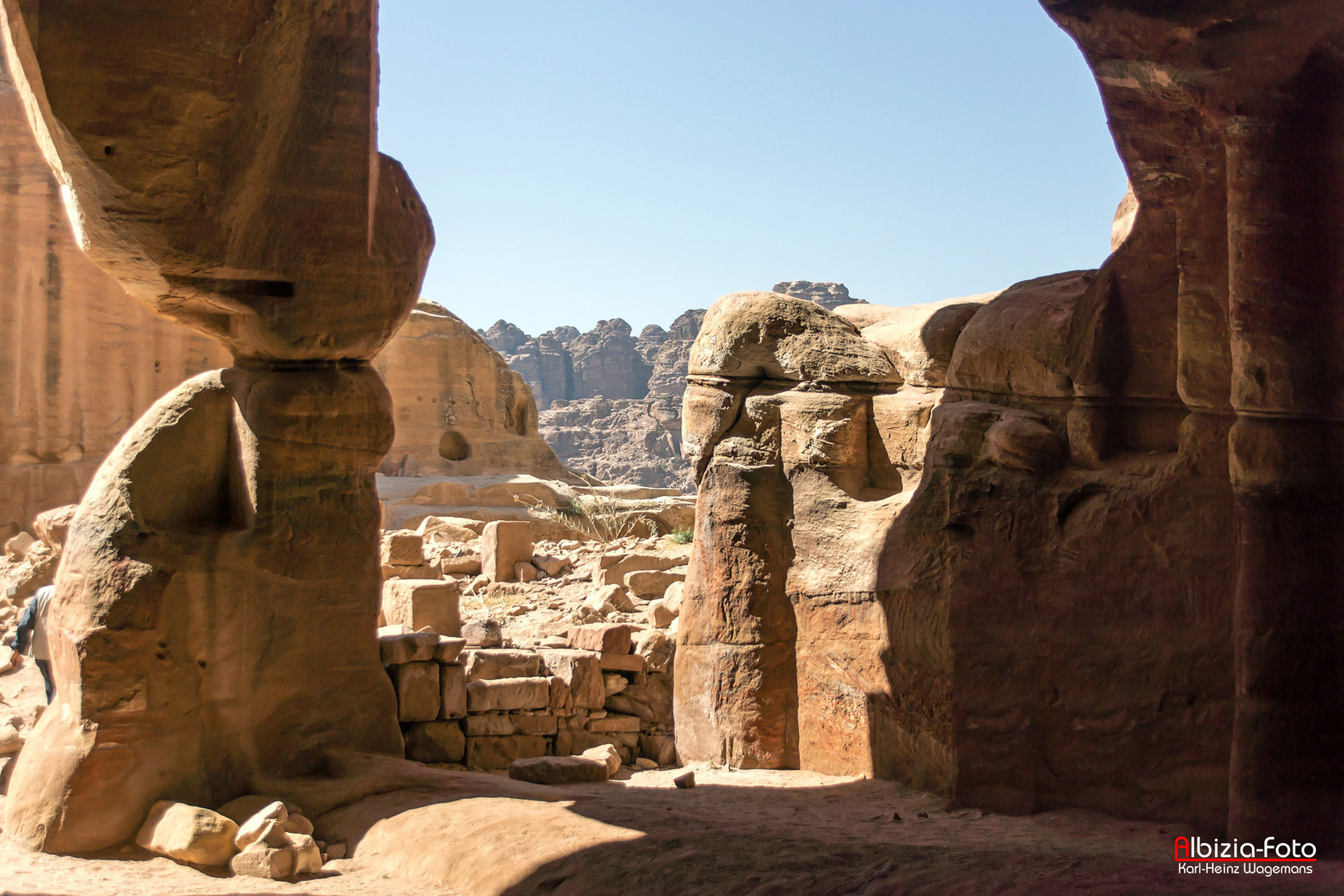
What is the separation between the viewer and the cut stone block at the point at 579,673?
25.1 feet

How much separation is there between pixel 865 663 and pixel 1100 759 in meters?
1.61

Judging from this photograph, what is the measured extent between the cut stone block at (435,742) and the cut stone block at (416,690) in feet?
0.26

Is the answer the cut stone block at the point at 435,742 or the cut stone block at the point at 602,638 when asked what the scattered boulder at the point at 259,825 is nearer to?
the cut stone block at the point at 435,742

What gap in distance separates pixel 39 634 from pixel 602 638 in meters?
3.58

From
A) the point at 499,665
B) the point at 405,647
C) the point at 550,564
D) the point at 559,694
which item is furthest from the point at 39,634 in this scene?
the point at 550,564

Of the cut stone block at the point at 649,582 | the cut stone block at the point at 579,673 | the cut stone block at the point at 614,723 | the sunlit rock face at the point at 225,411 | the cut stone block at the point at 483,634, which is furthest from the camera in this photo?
the cut stone block at the point at 649,582

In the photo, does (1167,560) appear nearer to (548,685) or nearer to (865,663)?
(865,663)

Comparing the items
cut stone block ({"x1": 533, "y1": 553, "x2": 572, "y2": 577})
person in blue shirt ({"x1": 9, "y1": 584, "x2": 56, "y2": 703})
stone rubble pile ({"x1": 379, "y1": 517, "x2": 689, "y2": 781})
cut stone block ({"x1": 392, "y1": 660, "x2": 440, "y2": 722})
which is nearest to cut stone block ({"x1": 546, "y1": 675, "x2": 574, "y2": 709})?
Result: stone rubble pile ({"x1": 379, "y1": 517, "x2": 689, "y2": 781})

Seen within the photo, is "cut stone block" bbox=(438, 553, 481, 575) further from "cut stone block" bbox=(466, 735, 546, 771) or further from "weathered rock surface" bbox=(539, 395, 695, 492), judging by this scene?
"weathered rock surface" bbox=(539, 395, 695, 492)

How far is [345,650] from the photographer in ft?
17.5

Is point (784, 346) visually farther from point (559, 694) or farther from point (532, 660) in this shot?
point (559, 694)

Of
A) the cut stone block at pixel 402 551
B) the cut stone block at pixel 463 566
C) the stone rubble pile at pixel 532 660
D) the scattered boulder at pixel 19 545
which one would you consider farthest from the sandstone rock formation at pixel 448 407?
the stone rubble pile at pixel 532 660

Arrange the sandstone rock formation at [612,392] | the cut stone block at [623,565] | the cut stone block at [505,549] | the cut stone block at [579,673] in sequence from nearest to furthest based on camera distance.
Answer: the cut stone block at [579,673] < the cut stone block at [623,565] < the cut stone block at [505,549] < the sandstone rock formation at [612,392]

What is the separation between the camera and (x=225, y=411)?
5.15 m
